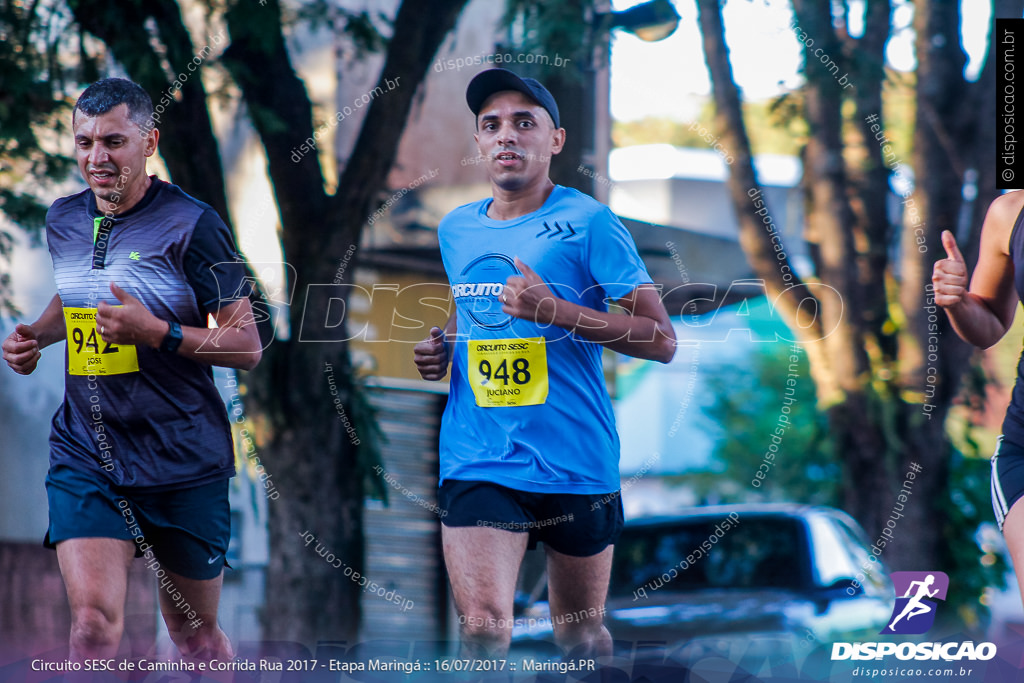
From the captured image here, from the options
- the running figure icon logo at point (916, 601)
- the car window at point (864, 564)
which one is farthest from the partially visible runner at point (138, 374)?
the car window at point (864, 564)

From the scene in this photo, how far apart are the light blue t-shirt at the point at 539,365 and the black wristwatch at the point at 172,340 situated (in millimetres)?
784

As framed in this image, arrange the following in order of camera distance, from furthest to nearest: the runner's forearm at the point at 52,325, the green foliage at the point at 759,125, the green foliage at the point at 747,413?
the green foliage at the point at 747,413, the green foliage at the point at 759,125, the runner's forearm at the point at 52,325

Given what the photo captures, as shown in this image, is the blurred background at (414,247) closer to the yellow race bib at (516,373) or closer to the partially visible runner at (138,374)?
the partially visible runner at (138,374)

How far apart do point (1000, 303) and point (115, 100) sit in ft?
8.30

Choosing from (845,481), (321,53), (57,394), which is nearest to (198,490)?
(57,394)

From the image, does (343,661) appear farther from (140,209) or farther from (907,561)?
(907,561)

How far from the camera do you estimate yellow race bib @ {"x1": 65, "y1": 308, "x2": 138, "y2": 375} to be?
3307mm

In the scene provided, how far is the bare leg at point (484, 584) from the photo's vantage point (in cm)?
322

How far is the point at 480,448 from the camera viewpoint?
11.1 feet

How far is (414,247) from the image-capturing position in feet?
24.3

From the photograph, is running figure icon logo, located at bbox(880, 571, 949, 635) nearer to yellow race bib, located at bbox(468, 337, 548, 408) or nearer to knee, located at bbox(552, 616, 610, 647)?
knee, located at bbox(552, 616, 610, 647)

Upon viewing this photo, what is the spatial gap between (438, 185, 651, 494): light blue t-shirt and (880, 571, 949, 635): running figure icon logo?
134 centimetres

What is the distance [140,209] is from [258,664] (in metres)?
1.41

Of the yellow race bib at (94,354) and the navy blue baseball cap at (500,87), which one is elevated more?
the navy blue baseball cap at (500,87)
